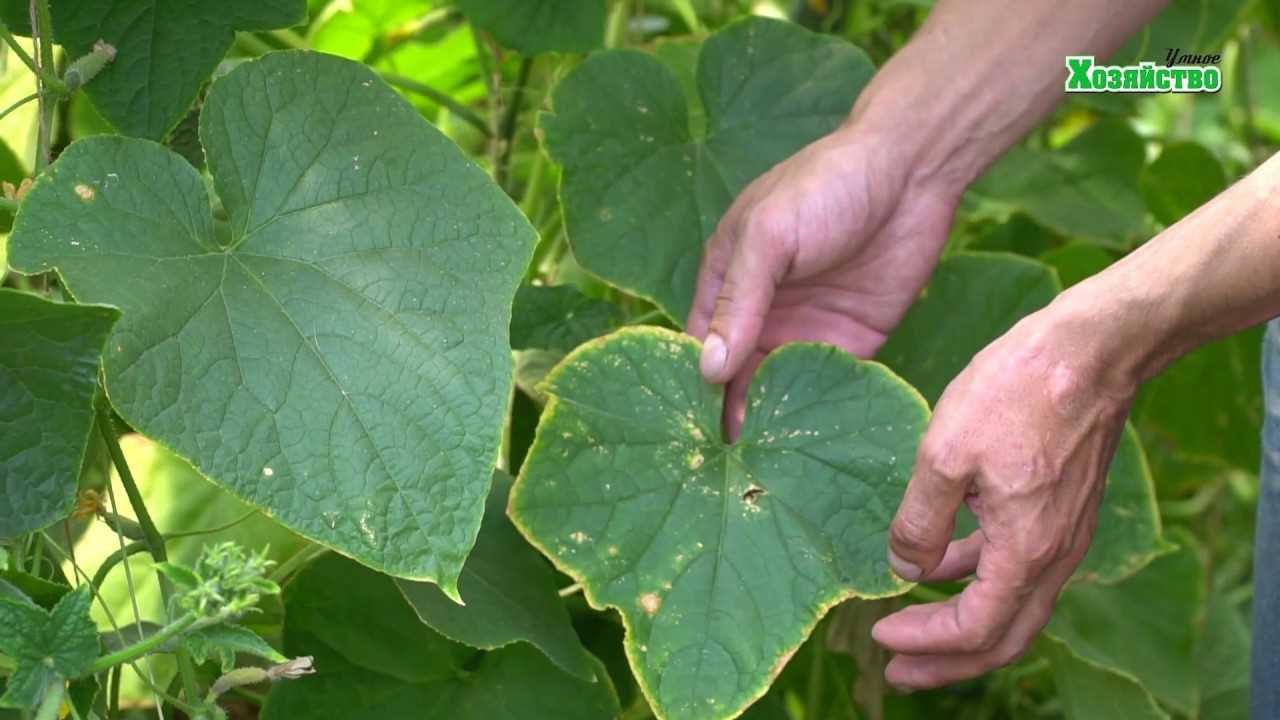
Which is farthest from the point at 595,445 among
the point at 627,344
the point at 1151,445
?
the point at 1151,445

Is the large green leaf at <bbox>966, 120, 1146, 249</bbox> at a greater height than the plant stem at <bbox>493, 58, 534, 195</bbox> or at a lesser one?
lesser

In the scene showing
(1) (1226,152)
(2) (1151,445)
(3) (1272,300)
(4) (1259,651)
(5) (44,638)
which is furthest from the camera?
(1) (1226,152)

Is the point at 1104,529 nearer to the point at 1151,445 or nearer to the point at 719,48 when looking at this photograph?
the point at 719,48

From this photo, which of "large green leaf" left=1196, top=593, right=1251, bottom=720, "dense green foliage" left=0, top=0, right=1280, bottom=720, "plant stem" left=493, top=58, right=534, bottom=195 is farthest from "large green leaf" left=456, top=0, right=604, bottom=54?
"large green leaf" left=1196, top=593, right=1251, bottom=720

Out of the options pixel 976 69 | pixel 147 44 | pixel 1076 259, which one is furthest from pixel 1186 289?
pixel 1076 259

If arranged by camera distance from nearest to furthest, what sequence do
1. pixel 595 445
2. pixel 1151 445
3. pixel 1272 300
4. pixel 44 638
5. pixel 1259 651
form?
pixel 44 638, pixel 1272 300, pixel 595 445, pixel 1259 651, pixel 1151 445

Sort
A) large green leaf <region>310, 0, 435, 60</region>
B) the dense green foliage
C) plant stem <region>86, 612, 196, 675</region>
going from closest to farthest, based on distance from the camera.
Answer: plant stem <region>86, 612, 196, 675</region> < the dense green foliage < large green leaf <region>310, 0, 435, 60</region>

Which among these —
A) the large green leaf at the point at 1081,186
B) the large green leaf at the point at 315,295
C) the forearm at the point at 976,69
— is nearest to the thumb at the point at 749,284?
the forearm at the point at 976,69

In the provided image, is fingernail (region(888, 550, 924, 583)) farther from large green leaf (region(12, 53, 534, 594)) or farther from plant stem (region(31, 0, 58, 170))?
plant stem (region(31, 0, 58, 170))
